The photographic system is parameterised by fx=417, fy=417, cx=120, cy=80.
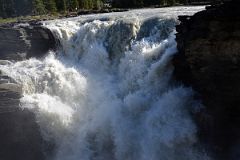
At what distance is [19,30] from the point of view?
2208 centimetres

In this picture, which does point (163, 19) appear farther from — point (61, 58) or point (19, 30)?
point (19, 30)

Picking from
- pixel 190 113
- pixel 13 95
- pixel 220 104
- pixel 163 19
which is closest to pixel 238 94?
pixel 220 104

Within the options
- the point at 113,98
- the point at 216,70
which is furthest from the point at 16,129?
the point at 216,70

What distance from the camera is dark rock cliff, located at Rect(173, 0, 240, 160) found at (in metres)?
12.9

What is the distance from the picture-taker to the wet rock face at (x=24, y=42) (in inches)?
798

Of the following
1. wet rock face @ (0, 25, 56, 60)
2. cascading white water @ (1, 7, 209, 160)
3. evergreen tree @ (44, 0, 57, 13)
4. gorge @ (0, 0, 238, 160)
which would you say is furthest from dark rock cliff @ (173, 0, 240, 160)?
evergreen tree @ (44, 0, 57, 13)

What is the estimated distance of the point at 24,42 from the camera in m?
21.1

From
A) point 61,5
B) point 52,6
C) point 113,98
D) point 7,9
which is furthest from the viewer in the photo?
point 7,9

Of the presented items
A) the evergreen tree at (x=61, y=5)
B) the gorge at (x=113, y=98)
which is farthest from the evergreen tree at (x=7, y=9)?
the gorge at (x=113, y=98)

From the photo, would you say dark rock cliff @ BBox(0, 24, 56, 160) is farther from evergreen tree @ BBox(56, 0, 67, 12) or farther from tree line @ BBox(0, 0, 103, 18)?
evergreen tree @ BBox(56, 0, 67, 12)

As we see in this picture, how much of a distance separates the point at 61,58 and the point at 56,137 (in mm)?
5192

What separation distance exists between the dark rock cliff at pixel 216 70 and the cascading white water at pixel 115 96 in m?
0.56

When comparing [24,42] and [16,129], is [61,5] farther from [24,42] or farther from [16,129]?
[16,129]

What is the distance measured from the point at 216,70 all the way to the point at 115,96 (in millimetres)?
5305
